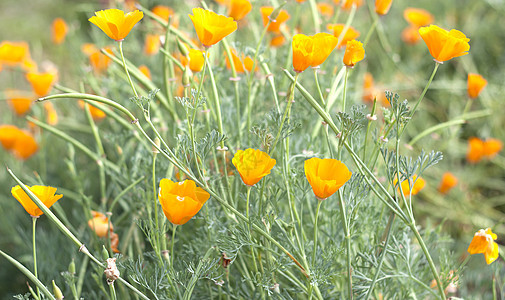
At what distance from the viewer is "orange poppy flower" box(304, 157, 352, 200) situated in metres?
0.59

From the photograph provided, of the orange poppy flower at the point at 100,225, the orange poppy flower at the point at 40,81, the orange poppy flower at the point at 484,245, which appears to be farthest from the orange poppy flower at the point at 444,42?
the orange poppy flower at the point at 40,81

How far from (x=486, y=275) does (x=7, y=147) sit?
1397mm

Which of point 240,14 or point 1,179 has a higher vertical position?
point 240,14

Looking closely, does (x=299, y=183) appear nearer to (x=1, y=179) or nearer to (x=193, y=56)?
(x=193, y=56)

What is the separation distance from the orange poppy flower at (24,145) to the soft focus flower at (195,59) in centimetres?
81

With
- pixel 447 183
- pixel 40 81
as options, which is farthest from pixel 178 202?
pixel 447 183

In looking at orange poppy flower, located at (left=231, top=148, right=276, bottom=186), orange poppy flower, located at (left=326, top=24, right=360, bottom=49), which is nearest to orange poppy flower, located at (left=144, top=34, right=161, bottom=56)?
orange poppy flower, located at (left=326, top=24, right=360, bottom=49)

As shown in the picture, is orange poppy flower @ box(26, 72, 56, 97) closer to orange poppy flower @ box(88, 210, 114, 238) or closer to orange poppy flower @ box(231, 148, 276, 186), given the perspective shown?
orange poppy flower @ box(88, 210, 114, 238)

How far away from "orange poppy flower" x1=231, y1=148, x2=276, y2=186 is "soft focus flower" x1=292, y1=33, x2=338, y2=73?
152mm

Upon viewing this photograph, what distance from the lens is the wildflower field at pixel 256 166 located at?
0.65m

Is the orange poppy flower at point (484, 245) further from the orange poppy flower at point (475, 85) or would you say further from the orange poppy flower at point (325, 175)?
the orange poppy flower at point (475, 85)

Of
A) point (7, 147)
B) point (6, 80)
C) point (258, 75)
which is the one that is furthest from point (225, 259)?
point (6, 80)

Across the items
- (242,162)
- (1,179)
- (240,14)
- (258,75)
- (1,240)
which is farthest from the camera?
(1,179)

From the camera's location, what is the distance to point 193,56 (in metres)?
0.77
